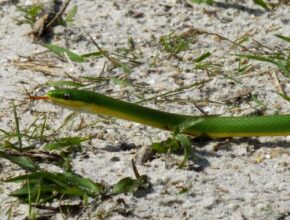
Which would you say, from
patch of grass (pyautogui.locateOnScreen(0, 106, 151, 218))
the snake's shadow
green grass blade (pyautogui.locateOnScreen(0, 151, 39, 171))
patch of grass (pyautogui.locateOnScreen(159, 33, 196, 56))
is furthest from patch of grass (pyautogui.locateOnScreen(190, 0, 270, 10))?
green grass blade (pyautogui.locateOnScreen(0, 151, 39, 171))

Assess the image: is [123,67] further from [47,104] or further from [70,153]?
[70,153]

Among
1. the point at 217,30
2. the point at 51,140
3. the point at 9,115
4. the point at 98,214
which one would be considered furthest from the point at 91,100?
the point at 217,30

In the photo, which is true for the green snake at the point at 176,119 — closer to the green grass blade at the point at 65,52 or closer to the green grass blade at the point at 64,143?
the green grass blade at the point at 64,143

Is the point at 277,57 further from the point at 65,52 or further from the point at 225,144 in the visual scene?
the point at 65,52

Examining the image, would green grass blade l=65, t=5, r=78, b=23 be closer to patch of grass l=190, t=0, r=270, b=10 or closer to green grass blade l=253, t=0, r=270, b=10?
patch of grass l=190, t=0, r=270, b=10

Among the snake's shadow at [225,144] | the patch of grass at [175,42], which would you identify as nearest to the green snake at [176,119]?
the snake's shadow at [225,144]
